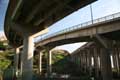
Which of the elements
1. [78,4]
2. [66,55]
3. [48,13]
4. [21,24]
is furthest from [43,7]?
[66,55]

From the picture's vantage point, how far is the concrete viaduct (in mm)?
18594

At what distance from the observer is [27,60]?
26031 millimetres

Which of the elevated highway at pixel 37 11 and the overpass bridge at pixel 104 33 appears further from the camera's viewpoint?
the overpass bridge at pixel 104 33

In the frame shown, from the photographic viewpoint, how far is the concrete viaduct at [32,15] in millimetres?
18594

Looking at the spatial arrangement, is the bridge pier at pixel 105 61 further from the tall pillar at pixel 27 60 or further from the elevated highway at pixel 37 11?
the tall pillar at pixel 27 60

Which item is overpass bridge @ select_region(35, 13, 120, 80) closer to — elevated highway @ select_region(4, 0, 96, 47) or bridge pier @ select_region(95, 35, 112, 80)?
bridge pier @ select_region(95, 35, 112, 80)

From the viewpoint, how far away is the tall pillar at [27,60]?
83.6 ft

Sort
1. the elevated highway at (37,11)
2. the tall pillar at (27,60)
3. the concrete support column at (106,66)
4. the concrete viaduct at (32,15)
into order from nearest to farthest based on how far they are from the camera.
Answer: the elevated highway at (37,11) → the concrete viaduct at (32,15) → the tall pillar at (27,60) → the concrete support column at (106,66)

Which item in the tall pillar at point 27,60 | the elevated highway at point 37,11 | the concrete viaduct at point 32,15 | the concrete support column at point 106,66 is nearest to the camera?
the elevated highway at point 37,11

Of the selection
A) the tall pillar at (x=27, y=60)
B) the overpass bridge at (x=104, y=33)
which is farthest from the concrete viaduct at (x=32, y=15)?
the overpass bridge at (x=104, y=33)

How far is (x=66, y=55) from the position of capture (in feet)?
300

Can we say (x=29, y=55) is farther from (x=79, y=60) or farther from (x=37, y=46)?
(x=79, y=60)

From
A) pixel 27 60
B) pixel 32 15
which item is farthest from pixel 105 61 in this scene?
pixel 32 15

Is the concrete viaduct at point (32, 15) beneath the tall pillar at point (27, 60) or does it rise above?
above
